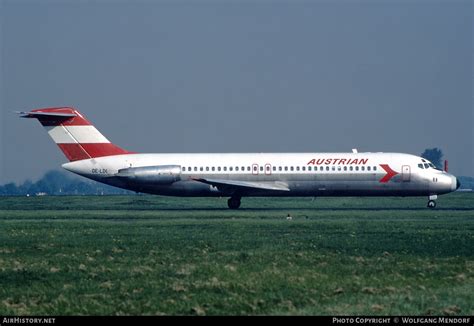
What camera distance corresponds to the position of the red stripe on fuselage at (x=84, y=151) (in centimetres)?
5438

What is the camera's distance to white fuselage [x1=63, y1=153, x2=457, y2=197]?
5150cm

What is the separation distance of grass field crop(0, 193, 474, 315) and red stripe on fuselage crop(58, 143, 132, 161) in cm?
2468

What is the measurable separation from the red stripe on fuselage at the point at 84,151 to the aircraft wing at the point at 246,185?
275 inches

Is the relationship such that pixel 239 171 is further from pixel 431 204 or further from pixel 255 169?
pixel 431 204

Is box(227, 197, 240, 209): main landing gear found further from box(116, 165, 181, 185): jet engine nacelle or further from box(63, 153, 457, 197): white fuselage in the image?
box(116, 165, 181, 185): jet engine nacelle

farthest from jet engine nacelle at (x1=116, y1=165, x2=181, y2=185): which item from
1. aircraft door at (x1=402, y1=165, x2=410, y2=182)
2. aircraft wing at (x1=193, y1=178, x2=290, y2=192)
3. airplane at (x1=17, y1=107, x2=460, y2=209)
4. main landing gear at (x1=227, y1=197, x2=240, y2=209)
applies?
aircraft door at (x1=402, y1=165, x2=410, y2=182)

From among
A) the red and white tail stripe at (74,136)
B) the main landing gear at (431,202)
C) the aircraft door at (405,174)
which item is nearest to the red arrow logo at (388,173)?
the aircraft door at (405,174)

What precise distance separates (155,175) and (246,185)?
20.1 ft

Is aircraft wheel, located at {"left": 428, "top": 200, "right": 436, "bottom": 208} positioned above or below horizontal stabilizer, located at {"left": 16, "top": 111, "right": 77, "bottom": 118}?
below

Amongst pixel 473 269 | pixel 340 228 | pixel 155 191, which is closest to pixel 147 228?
pixel 340 228

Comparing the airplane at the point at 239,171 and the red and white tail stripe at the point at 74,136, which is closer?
the airplane at the point at 239,171

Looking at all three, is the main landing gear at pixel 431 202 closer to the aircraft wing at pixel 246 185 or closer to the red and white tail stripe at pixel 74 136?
the aircraft wing at pixel 246 185

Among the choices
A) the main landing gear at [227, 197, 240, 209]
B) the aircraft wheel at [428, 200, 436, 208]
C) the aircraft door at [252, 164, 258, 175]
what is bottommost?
the main landing gear at [227, 197, 240, 209]

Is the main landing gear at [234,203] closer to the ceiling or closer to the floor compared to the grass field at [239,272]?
closer to the ceiling
